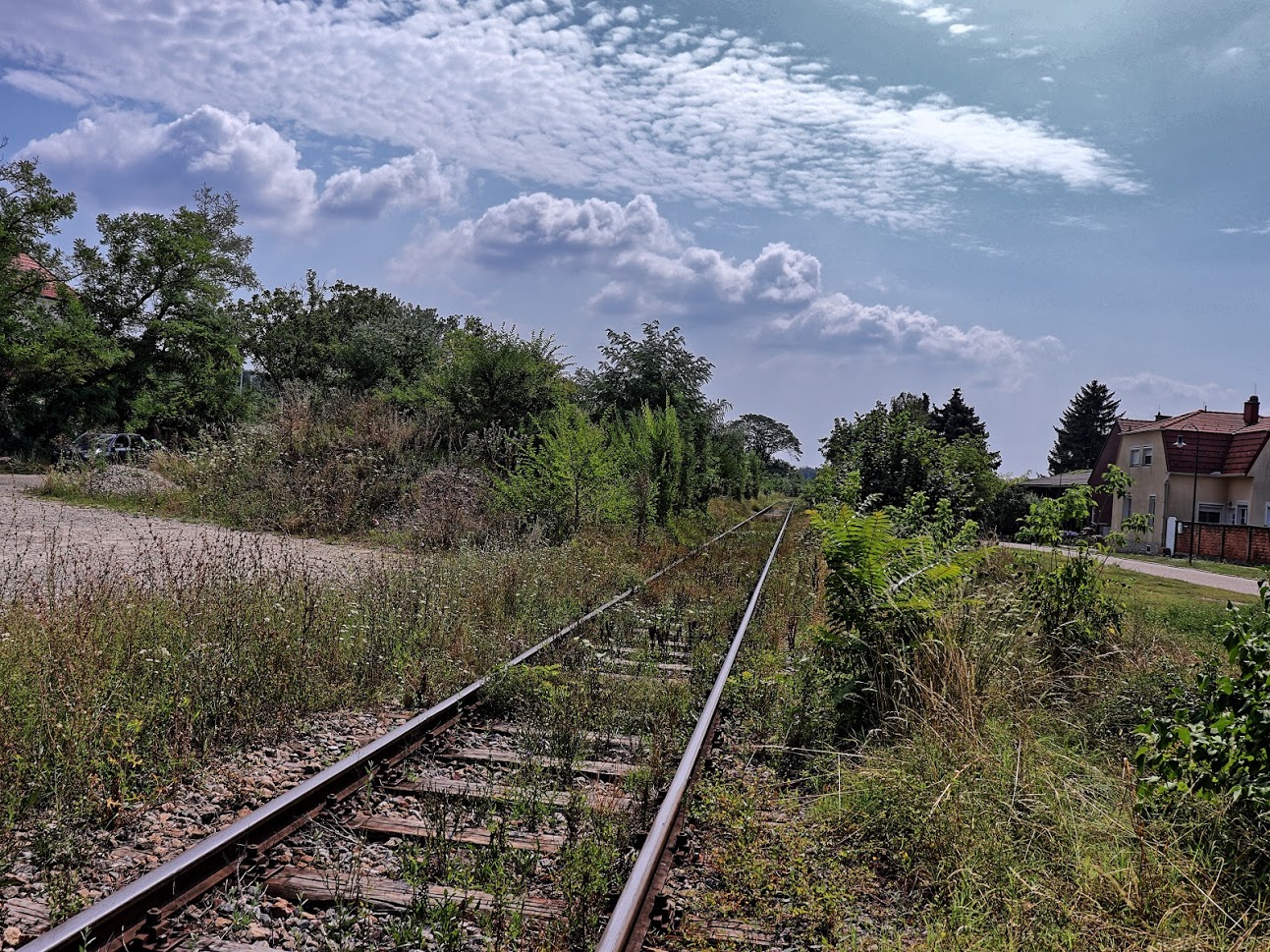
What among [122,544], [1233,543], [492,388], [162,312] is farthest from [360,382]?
[1233,543]

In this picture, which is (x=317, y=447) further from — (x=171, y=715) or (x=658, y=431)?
(x=171, y=715)

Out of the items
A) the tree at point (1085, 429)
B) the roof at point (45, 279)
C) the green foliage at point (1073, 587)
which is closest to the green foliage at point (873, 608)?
the green foliage at point (1073, 587)

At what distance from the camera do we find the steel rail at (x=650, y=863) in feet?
10.8

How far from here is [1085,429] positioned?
96250mm

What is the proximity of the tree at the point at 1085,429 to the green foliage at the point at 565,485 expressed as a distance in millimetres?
89999

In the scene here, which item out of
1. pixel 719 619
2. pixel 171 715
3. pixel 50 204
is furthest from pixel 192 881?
pixel 50 204

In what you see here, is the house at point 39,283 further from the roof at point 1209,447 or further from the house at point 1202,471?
the roof at point 1209,447

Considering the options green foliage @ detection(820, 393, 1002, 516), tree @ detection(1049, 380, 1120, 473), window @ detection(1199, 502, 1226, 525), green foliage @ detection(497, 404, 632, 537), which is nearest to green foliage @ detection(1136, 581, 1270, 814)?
green foliage @ detection(820, 393, 1002, 516)

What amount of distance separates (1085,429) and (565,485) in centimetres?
9382

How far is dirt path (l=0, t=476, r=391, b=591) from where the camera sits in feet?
32.0

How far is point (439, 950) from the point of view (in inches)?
131

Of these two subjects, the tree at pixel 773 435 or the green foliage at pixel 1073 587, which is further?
the tree at pixel 773 435

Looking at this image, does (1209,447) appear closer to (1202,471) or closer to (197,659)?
(1202,471)

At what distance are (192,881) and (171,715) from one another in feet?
6.09
